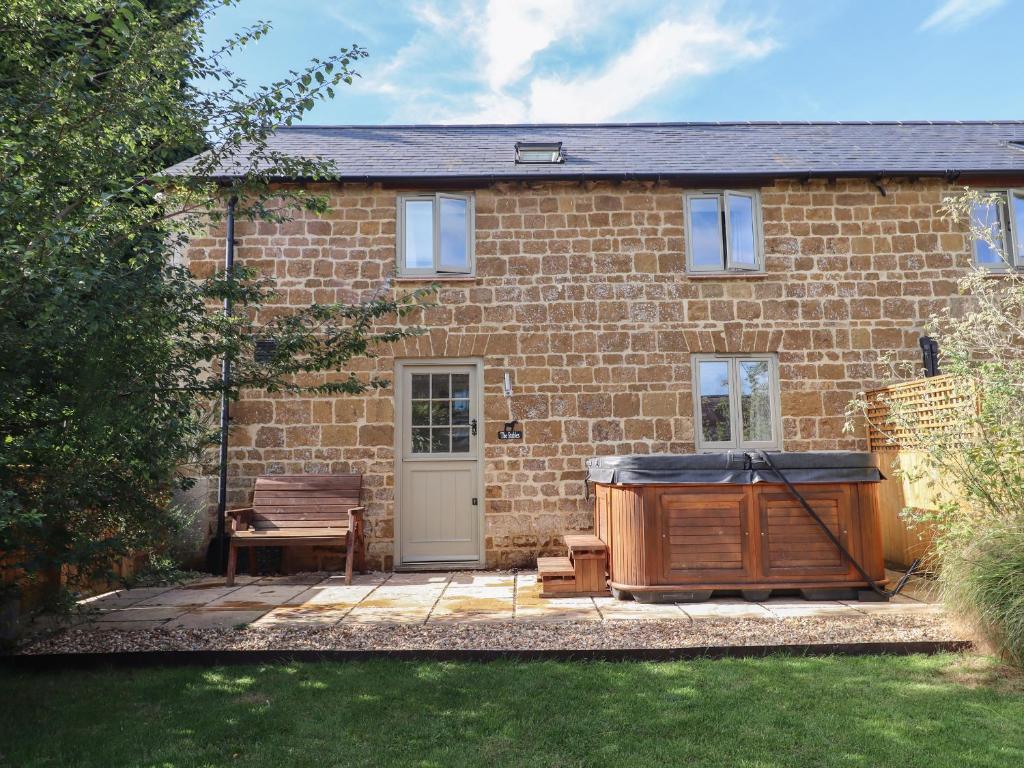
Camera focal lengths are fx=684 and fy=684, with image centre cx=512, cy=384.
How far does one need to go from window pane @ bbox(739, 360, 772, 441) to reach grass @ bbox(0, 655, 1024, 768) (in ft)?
13.5

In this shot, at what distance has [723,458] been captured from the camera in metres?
5.94

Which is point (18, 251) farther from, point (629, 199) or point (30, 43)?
point (629, 199)

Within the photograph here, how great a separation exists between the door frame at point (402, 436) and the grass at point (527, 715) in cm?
380

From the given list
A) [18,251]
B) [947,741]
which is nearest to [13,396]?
[18,251]

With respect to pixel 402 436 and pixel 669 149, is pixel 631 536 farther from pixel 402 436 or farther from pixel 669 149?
pixel 669 149

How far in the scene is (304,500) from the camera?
768 centimetres

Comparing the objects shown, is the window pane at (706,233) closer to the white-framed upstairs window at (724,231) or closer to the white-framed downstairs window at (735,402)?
the white-framed upstairs window at (724,231)

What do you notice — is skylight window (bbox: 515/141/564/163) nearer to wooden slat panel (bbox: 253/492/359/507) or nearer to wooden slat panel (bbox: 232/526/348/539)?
wooden slat panel (bbox: 253/492/359/507)

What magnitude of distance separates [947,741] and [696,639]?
166cm

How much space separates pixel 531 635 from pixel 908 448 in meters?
4.66

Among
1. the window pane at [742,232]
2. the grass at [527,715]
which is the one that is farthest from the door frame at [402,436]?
the grass at [527,715]

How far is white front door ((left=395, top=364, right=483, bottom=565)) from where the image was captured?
8094mm

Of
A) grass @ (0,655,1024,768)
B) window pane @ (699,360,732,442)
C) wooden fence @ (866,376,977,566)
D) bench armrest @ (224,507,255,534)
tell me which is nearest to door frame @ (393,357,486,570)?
bench armrest @ (224,507,255,534)

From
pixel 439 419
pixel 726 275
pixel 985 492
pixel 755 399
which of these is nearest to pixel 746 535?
pixel 985 492
